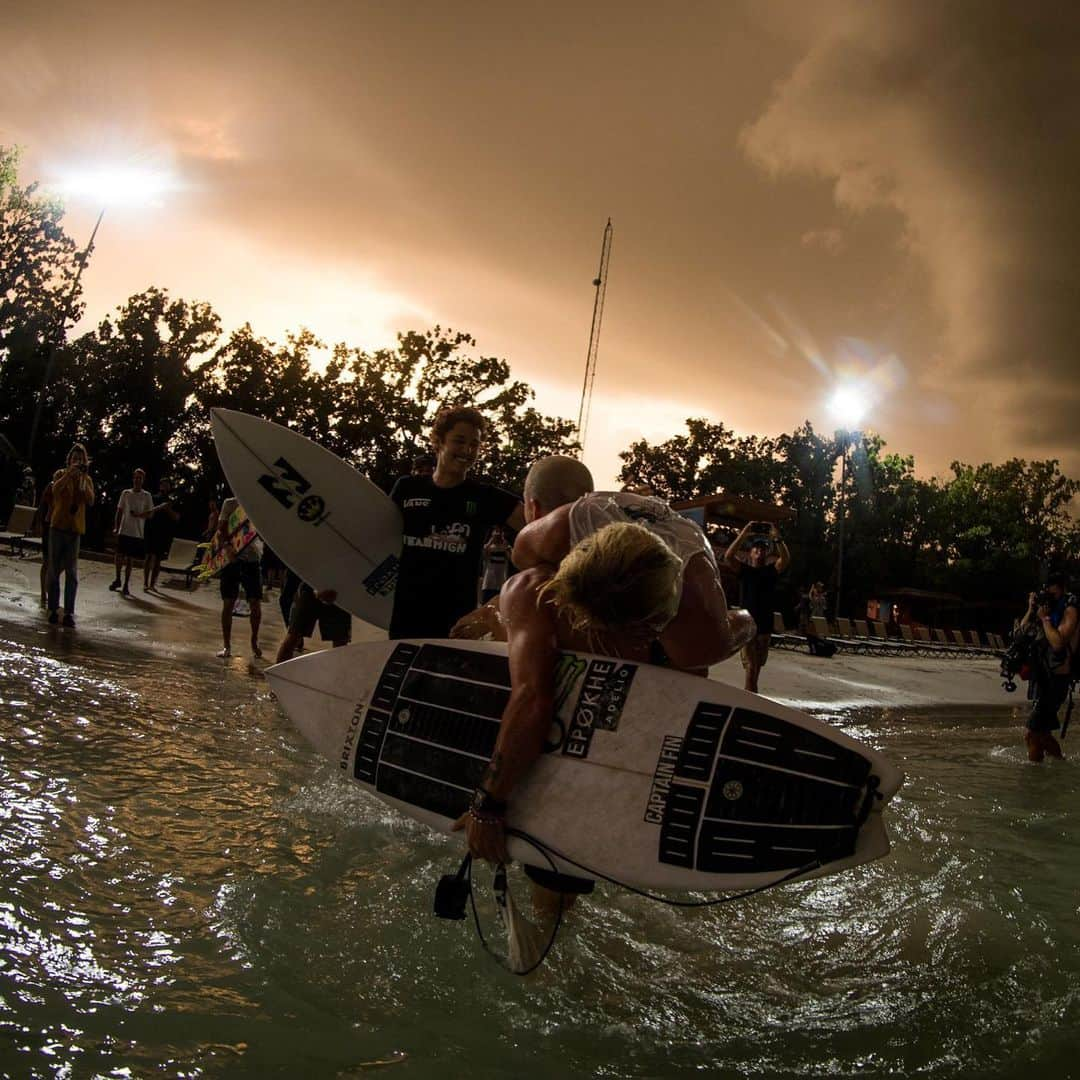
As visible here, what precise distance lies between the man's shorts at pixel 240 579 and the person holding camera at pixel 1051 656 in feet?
21.9

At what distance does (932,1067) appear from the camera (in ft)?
6.88

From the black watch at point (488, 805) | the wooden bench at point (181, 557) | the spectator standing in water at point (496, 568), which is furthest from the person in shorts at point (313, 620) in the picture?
the wooden bench at point (181, 557)

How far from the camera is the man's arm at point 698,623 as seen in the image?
2455 mm

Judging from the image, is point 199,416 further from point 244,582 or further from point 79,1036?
point 79,1036

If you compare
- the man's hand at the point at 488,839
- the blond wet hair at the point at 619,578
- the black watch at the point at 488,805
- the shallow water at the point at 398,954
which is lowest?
the shallow water at the point at 398,954

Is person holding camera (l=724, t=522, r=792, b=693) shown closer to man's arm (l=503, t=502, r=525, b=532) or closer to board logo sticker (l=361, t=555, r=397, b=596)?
board logo sticker (l=361, t=555, r=397, b=596)

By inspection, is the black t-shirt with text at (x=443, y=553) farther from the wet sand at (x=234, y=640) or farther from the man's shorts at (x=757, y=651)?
the man's shorts at (x=757, y=651)

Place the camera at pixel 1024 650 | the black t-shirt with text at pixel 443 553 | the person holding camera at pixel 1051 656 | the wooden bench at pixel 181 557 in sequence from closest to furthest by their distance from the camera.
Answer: the black t-shirt with text at pixel 443 553 → the person holding camera at pixel 1051 656 → the camera at pixel 1024 650 → the wooden bench at pixel 181 557

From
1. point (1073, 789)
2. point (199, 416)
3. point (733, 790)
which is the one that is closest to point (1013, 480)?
point (199, 416)

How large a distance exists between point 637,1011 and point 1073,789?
5.09m

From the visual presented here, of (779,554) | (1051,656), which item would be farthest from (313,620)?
(1051,656)

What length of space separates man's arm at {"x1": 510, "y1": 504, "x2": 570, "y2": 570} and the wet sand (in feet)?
18.2

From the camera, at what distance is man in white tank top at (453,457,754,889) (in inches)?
83.9

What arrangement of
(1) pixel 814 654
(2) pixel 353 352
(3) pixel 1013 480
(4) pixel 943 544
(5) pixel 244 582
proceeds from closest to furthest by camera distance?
(5) pixel 244 582 → (1) pixel 814 654 → (2) pixel 353 352 → (4) pixel 943 544 → (3) pixel 1013 480
